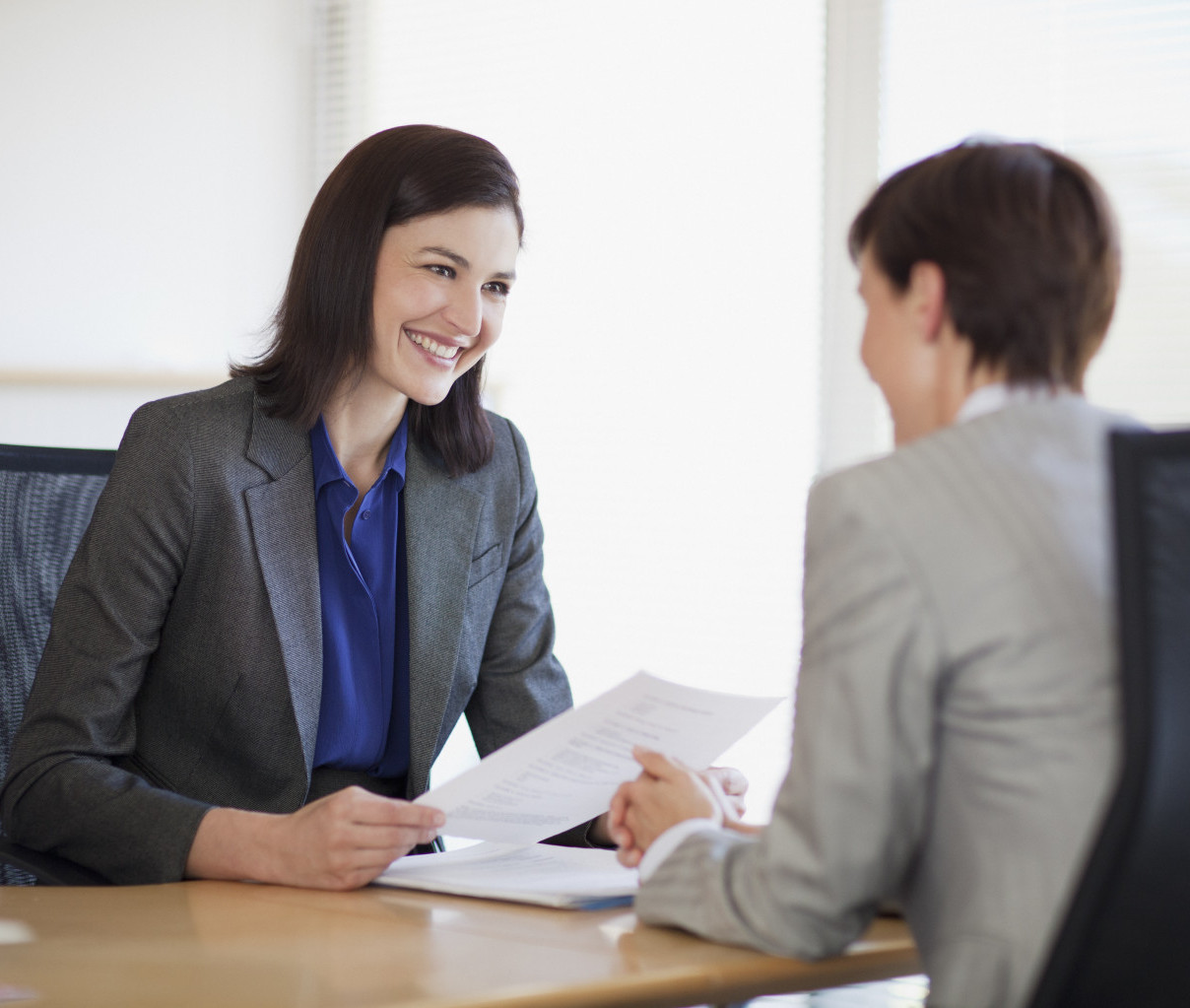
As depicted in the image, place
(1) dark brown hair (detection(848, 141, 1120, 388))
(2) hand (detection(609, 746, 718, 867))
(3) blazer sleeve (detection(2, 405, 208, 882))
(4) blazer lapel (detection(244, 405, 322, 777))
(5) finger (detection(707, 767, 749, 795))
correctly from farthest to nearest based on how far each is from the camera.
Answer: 1. (4) blazer lapel (detection(244, 405, 322, 777))
2. (5) finger (detection(707, 767, 749, 795))
3. (3) blazer sleeve (detection(2, 405, 208, 882))
4. (2) hand (detection(609, 746, 718, 867))
5. (1) dark brown hair (detection(848, 141, 1120, 388))

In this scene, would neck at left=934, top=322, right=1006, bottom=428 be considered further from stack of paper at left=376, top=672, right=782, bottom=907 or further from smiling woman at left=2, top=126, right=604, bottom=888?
smiling woman at left=2, top=126, right=604, bottom=888

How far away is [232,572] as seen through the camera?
1.53 metres

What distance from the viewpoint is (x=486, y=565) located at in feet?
5.88

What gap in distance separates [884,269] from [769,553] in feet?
6.37

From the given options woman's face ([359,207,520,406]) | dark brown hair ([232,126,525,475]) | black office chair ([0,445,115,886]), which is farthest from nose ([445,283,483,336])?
black office chair ([0,445,115,886])

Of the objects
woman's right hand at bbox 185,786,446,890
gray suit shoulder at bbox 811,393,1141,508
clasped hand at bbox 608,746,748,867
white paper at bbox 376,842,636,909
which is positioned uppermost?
gray suit shoulder at bbox 811,393,1141,508

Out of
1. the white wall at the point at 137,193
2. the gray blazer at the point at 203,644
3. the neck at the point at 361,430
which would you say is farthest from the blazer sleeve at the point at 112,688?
the white wall at the point at 137,193

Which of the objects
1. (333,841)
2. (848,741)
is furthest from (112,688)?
(848,741)

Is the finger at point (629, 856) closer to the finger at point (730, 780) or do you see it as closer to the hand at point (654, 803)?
the hand at point (654, 803)

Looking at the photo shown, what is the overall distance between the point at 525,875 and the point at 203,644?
0.55m

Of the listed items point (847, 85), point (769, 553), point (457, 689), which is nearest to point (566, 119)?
point (847, 85)

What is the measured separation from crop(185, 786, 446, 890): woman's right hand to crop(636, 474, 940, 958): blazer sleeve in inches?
16.4

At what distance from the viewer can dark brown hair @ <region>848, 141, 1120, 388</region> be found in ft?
3.01

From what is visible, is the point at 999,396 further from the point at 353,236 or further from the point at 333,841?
the point at 353,236
